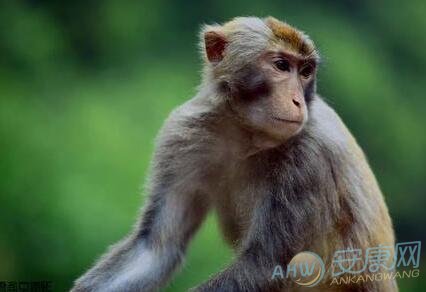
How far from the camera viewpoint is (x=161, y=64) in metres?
3.90

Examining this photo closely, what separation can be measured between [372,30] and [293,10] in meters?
0.40

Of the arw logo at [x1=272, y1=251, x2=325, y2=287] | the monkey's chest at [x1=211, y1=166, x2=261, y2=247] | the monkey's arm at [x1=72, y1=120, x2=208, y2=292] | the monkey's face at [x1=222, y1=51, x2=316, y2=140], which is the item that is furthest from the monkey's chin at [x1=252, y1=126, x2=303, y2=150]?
the arw logo at [x1=272, y1=251, x2=325, y2=287]

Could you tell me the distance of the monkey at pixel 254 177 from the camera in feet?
10.8

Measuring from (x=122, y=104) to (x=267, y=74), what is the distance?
91cm

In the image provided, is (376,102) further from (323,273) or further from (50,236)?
(50,236)

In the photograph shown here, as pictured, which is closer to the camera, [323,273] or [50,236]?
[323,273]

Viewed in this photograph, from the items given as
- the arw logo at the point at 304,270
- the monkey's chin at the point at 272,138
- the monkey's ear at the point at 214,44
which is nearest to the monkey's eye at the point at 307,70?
the monkey's chin at the point at 272,138

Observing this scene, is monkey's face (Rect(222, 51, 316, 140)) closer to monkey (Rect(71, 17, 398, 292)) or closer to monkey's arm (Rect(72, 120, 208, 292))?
monkey (Rect(71, 17, 398, 292))

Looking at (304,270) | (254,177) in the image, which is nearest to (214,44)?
(254,177)

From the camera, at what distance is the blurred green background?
149 inches

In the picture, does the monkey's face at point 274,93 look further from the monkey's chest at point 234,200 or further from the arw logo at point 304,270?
the arw logo at point 304,270

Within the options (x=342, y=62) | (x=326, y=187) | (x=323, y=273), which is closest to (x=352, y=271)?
(x=323, y=273)

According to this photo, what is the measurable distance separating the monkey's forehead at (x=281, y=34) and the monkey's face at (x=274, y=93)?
0.04 metres

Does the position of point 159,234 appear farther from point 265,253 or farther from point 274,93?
point 274,93
